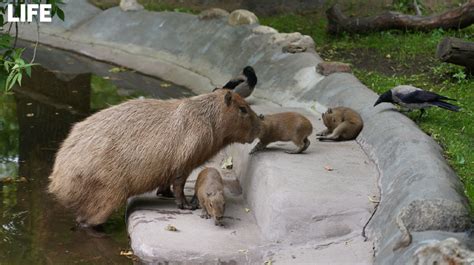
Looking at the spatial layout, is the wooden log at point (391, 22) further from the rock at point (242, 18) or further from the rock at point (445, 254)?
the rock at point (445, 254)

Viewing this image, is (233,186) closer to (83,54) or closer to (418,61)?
(418,61)

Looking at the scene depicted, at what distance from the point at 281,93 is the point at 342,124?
9.40 ft

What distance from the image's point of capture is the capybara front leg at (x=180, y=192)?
7926 millimetres

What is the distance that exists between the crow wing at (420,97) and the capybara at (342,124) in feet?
1.84

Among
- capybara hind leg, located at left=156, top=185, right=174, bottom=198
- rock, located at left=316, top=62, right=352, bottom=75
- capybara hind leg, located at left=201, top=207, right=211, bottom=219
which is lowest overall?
capybara hind leg, located at left=156, top=185, right=174, bottom=198

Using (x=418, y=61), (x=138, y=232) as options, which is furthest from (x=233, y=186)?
(x=418, y=61)

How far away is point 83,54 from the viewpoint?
49.8ft

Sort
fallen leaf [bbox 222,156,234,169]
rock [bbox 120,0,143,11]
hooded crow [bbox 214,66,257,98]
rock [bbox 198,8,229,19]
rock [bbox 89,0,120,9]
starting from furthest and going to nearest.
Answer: rock [bbox 89,0,120,9] < rock [bbox 120,0,143,11] < rock [bbox 198,8,229,19] < hooded crow [bbox 214,66,257,98] < fallen leaf [bbox 222,156,234,169]

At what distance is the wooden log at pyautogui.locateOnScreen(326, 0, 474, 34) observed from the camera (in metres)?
14.2

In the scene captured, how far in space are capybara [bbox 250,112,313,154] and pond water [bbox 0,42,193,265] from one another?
1582mm

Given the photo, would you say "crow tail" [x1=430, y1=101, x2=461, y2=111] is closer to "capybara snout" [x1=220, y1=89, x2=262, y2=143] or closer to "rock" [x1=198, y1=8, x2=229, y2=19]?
"capybara snout" [x1=220, y1=89, x2=262, y2=143]

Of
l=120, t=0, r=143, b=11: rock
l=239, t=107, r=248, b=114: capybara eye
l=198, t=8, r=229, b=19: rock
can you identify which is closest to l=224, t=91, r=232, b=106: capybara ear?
l=239, t=107, r=248, b=114: capybara eye

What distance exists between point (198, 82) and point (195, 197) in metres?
5.31

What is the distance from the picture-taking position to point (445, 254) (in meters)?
5.49
